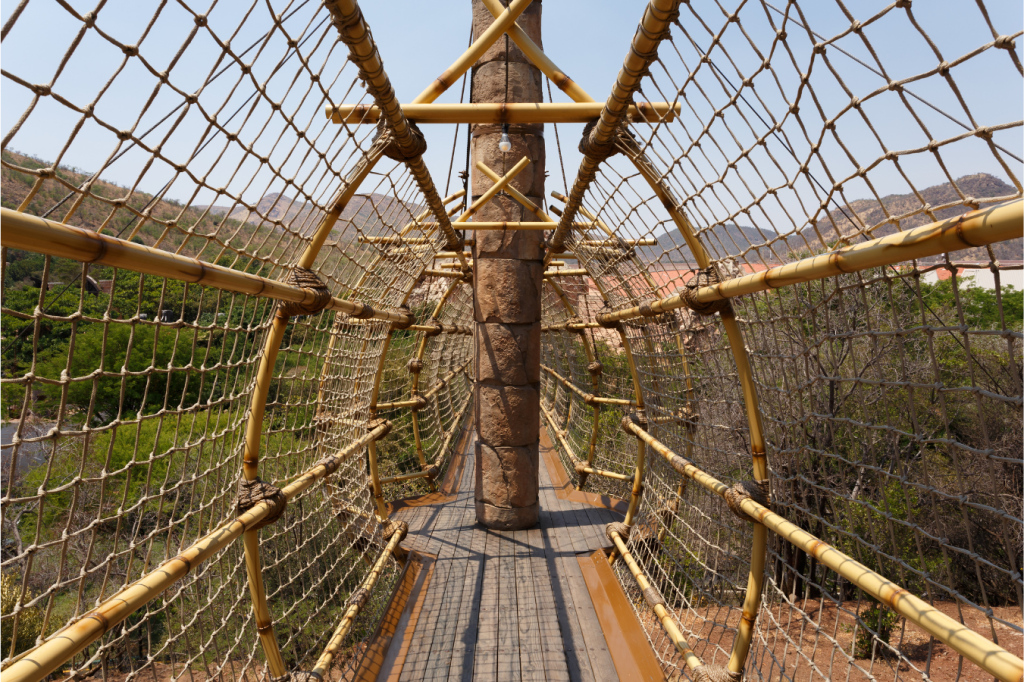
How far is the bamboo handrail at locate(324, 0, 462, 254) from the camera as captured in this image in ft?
4.96

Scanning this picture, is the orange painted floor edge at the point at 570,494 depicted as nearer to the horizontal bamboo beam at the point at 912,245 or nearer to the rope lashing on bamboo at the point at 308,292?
the rope lashing on bamboo at the point at 308,292

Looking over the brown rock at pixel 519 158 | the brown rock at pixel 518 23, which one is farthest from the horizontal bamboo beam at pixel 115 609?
the brown rock at pixel 518 23

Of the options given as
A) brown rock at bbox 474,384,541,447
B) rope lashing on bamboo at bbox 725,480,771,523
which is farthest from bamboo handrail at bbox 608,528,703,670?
brown rock at bbox 474,384,541,447

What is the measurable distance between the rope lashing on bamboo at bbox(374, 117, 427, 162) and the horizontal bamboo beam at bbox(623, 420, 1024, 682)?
1.78 m

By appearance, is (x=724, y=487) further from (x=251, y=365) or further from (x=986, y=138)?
(x=251, y=365)

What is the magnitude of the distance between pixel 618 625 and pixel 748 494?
4.90 feet

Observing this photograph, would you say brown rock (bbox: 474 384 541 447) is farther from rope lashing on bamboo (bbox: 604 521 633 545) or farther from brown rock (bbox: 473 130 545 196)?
brown rock (bbox: 473 130 545 196)

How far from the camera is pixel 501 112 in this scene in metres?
2.24

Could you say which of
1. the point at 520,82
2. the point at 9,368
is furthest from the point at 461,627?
the point at 9,368

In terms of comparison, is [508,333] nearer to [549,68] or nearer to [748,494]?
[549,68]

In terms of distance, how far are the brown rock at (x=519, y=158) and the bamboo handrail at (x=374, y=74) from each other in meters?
1.30

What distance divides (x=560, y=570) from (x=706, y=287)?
236cm

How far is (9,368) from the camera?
12.1m

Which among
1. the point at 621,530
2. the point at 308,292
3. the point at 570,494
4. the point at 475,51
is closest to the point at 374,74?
the point at 475,51
